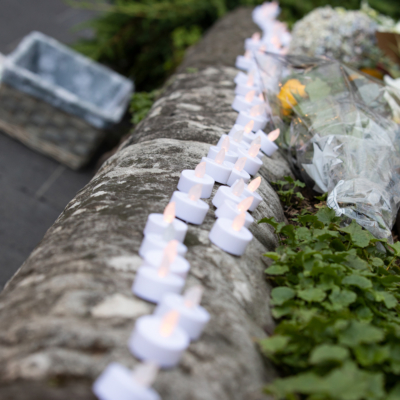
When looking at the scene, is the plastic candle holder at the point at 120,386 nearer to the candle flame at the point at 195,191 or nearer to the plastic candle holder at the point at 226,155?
the candle flame at the point at 195,191

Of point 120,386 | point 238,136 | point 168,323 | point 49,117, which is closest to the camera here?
point 120,386

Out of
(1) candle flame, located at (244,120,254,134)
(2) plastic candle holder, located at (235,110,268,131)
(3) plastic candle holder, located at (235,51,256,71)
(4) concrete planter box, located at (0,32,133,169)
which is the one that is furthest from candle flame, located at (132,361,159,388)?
(4) concrete planter box, located at (0,32,133,169)

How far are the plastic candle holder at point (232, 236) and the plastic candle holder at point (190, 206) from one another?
66mm

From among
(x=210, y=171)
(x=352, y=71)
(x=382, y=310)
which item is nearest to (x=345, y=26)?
(x=352, y=71)

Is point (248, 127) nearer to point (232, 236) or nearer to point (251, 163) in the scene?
point (251, 163)

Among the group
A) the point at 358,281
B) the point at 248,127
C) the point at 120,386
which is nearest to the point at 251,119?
the point at 248,127

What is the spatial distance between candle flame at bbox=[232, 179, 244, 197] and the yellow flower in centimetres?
85

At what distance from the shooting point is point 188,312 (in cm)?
87

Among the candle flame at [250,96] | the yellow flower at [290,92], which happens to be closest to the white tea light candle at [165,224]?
the yellow flower at [290,92]

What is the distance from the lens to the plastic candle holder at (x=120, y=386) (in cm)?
72

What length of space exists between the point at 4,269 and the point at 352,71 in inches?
90.3

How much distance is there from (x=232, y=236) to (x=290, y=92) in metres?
1.19

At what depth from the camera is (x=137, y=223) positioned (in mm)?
1219

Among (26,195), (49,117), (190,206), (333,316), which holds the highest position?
(190,206)
